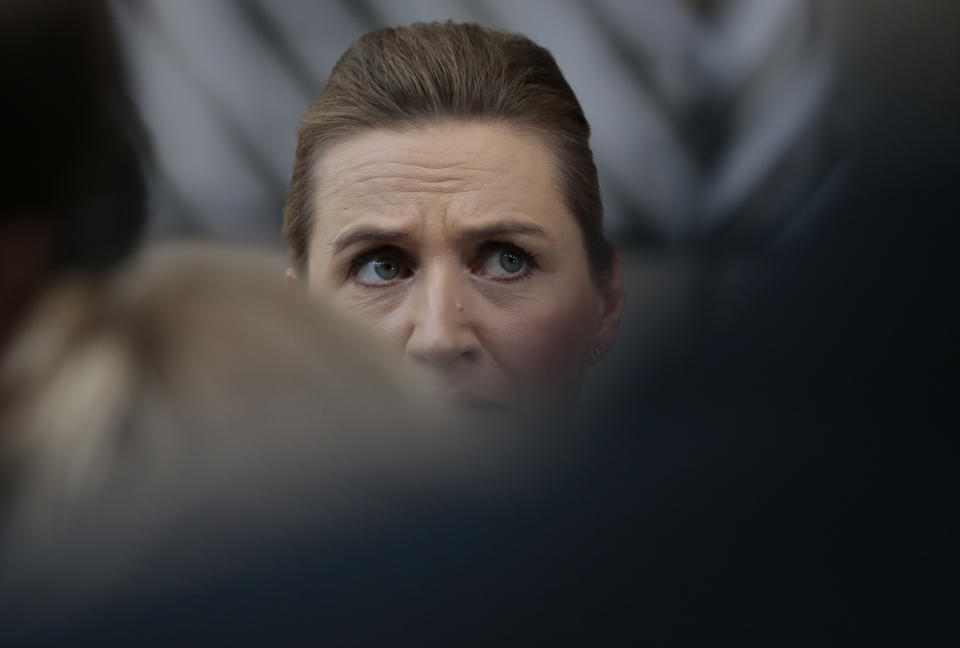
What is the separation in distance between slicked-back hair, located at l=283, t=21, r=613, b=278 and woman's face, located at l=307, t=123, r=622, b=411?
0.05 ft

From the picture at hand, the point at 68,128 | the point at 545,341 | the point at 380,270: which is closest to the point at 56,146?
the point at 68,128

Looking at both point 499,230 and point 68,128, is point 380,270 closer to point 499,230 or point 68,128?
point 499,230

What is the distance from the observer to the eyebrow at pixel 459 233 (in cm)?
104

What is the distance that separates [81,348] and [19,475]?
0.32ft

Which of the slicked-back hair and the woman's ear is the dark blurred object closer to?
the slicked-back hair

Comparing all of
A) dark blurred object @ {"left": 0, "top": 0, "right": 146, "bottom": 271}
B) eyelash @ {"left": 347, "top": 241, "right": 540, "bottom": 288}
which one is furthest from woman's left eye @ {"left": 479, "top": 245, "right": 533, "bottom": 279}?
dark blurred object @ {"left": 0, "top": 0, "right": 146, "bottom": 271}

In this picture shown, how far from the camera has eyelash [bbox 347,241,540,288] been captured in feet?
3.40

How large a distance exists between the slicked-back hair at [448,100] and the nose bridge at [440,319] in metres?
0.14

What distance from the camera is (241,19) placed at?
90cm

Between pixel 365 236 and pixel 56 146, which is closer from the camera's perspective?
pixel 56 146

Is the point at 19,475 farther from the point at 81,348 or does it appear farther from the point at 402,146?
the point at 402,146

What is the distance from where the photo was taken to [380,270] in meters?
1.04

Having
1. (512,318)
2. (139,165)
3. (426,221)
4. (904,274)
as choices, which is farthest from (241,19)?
(904,274)

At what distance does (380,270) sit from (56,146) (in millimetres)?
345
